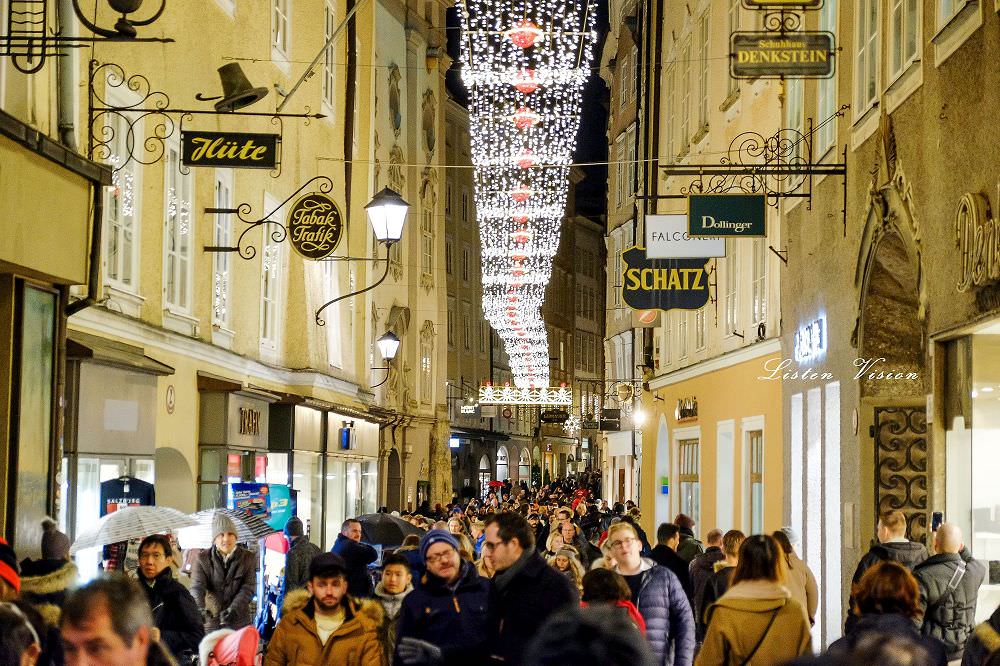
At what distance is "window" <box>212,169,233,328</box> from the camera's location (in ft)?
68.9

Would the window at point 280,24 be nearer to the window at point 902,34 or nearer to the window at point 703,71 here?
the window at point 703,71

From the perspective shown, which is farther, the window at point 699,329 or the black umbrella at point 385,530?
the window at point 699,329

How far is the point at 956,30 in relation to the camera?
41.0ft

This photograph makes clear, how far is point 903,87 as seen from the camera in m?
14.6

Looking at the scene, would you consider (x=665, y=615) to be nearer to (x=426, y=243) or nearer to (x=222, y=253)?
(x=222, y=253)

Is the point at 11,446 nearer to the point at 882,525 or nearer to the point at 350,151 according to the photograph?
the point at 882,525

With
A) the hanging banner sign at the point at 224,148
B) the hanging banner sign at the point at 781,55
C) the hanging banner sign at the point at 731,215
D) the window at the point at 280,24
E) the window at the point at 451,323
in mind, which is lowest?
the hanging banner sign at the point at 731,215

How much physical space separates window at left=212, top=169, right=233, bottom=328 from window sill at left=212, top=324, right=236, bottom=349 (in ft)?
0.21

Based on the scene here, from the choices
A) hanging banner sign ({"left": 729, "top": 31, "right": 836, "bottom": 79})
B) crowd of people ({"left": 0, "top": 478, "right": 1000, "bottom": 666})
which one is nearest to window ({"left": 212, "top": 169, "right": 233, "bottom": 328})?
hanging banner sign ({"left": 729, "top": 31, "right": 836, "bottom": 79})

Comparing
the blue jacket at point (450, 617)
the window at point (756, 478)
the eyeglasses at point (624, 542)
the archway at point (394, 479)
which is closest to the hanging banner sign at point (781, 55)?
the eyeglasses at point (624, 542)

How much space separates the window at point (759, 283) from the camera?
24006 mm

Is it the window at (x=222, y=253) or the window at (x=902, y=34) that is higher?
the window at (x=902, y=34)

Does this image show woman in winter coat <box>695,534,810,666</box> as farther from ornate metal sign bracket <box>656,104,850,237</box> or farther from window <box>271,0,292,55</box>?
window <box>271,0,292,55</box>

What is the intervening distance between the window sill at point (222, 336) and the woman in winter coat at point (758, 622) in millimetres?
13606
